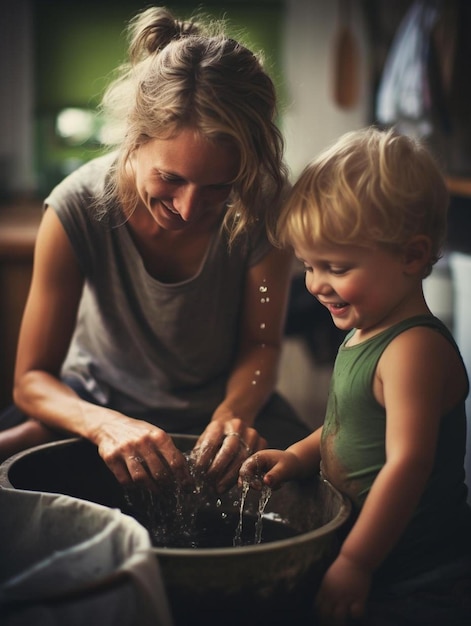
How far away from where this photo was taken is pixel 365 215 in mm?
986

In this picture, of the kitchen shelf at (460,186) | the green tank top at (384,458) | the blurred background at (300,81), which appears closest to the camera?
the green tank top at (384,458)

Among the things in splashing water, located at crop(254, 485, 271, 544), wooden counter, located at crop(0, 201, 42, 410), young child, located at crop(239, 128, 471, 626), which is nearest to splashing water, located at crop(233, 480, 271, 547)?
splashing water, located at crop(254, 485, 271, 544)

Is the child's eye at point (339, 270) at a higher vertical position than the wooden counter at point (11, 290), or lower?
higher

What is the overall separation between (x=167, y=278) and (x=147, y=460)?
19.5 inches

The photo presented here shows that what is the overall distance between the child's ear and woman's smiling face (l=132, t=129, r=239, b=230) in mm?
352

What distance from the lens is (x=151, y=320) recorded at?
61.4 inches

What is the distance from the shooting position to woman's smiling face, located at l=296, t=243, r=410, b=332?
3.29 ft

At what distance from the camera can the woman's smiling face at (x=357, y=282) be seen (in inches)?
39.5

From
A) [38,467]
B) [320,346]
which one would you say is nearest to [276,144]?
[38,467]

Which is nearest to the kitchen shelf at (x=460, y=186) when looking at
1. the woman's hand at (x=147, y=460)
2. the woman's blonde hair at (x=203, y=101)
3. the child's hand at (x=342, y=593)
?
the woman's blonde hair at (x=203, y=101)

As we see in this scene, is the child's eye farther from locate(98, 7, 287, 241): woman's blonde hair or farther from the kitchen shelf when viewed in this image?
the kitchen shelf

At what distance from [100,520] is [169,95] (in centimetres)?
63

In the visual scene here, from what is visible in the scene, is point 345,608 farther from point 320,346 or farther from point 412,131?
point 412,131

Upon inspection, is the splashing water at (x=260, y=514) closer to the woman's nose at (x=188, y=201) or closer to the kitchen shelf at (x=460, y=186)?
the woman's nose at (x=188, y=201)
